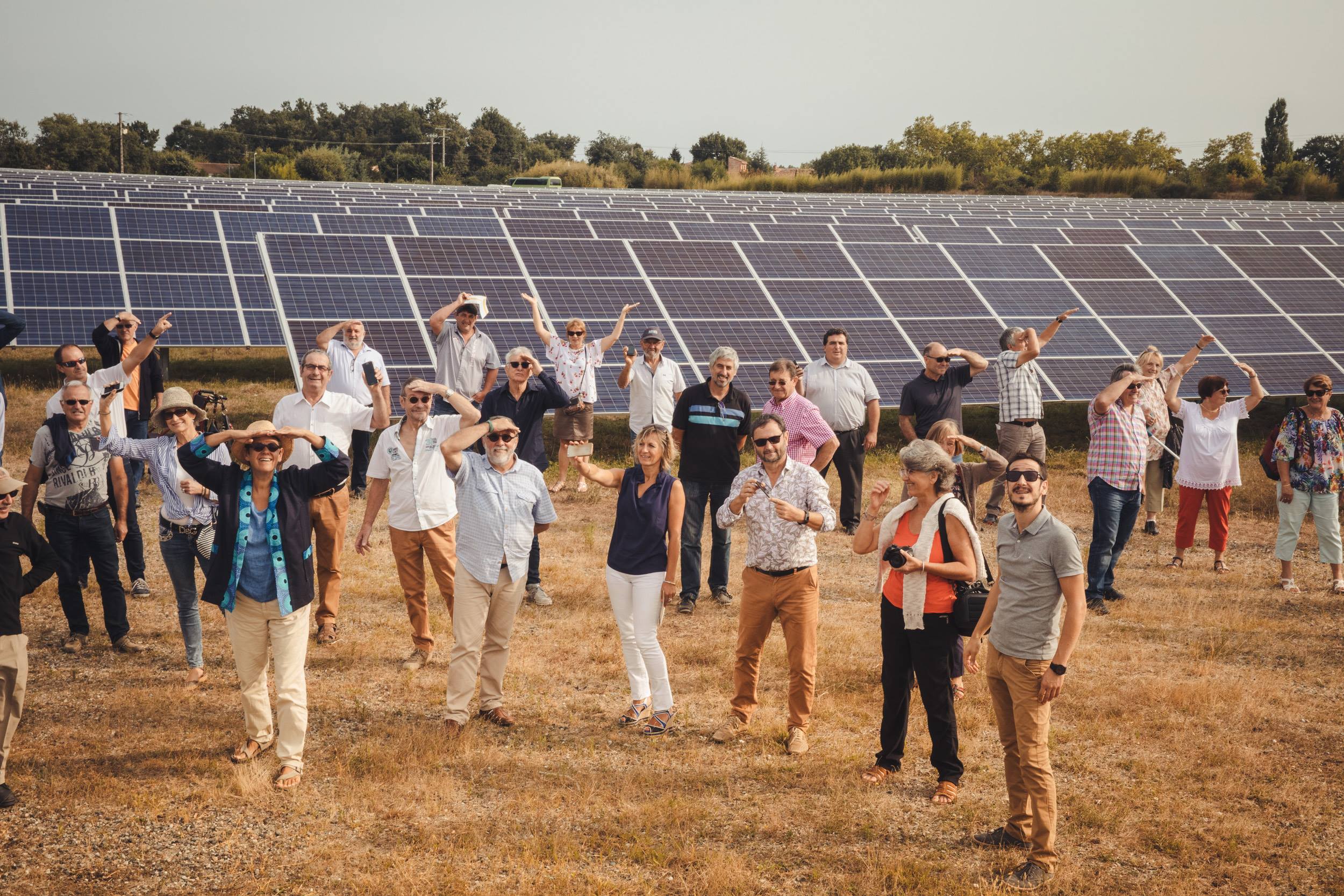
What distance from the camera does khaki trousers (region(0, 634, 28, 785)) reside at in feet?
19.1

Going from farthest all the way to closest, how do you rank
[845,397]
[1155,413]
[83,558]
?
1. [1155,413]
2. [845,397]
3. [83,558]

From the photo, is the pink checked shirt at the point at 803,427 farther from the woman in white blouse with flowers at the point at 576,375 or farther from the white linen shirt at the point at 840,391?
the woman in white blouse with flowers at the point at 576,375

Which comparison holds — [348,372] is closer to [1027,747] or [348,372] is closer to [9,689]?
[9,689]

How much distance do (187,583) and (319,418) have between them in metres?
1.59

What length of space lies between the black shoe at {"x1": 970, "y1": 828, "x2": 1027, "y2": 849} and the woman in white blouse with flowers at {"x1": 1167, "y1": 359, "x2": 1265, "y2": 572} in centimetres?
663

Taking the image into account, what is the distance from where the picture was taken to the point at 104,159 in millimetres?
66875

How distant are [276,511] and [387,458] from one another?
1.78 meters

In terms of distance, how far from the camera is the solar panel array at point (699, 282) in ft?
49.3

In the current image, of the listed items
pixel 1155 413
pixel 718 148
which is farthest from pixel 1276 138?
pixel 1155 413

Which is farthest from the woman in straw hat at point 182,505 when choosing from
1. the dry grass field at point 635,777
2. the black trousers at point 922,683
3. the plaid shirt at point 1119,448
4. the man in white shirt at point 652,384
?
the plaid shirt at point 1119,448

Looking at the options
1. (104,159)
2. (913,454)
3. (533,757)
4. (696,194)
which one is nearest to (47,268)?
(533,757)

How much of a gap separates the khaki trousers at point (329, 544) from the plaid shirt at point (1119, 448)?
22.6 ft

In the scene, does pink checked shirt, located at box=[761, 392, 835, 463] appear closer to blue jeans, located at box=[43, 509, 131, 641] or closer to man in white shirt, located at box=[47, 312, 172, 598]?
man in white shirt, located at box=[47, 312, 172, 598]

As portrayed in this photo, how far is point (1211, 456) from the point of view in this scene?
1080cm
